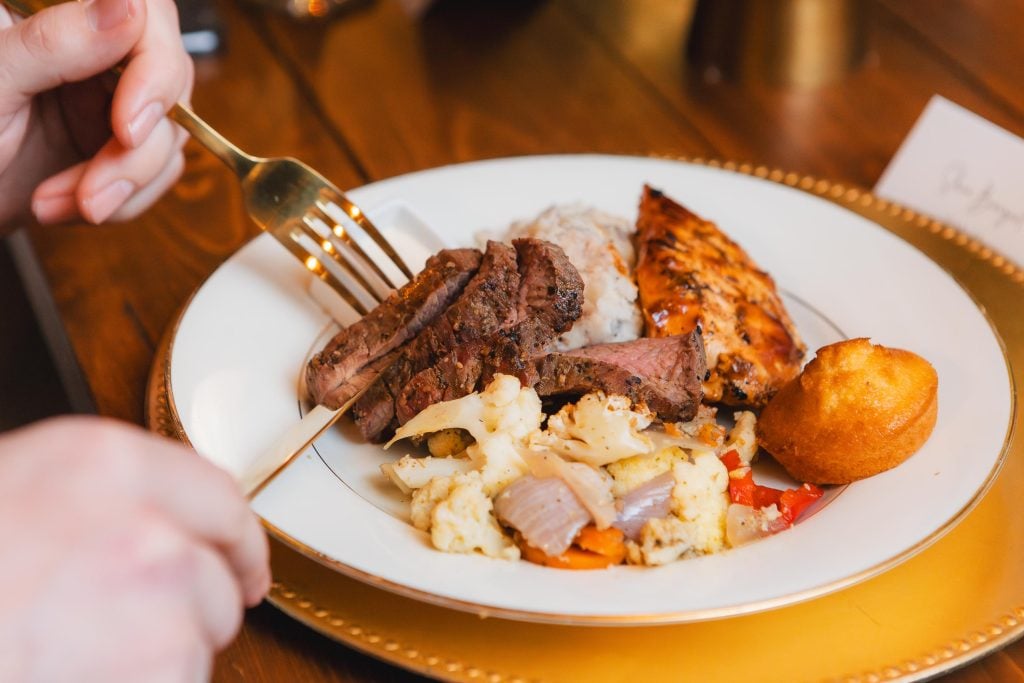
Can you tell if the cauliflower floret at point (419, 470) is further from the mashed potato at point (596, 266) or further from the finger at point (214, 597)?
the finger at point (214, 597)

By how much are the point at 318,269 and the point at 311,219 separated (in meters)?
0.12

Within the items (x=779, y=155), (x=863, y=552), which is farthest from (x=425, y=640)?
(x=779, y=155)

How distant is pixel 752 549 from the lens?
1496 mm

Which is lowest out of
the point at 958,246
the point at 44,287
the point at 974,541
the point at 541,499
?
the point at 44,287

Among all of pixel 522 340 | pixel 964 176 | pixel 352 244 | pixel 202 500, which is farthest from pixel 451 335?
pixel 964 176

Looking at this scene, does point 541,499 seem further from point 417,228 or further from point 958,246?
point 958,246

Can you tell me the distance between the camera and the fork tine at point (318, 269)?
204cm

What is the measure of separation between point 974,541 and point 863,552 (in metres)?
0.34

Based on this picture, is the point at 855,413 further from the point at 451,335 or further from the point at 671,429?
the point at 451,335

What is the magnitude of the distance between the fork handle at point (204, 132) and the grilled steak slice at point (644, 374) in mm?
819

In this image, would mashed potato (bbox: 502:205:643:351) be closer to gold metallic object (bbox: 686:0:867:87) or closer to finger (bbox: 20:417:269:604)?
finger (bbox: 20:417:269:604)

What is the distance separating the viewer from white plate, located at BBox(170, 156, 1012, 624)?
138 cm

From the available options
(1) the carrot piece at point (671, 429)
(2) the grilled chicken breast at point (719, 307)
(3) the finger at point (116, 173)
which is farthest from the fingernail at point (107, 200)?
(1) the carrot piece at point (671, 429)

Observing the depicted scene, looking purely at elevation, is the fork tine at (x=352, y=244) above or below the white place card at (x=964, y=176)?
below
